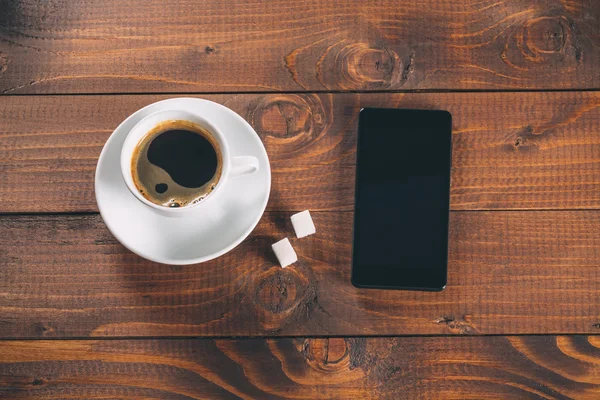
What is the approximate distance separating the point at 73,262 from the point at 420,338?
19.5 inches

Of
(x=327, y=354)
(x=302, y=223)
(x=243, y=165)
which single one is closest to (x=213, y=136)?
(x=243, y=165)

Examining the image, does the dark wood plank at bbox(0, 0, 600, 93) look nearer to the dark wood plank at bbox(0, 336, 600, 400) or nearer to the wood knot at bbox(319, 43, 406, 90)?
the wood knot at bbox(319, 43, 406, 90)

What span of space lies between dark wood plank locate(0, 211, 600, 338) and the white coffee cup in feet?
0.43

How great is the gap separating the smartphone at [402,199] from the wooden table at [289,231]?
0.08ft

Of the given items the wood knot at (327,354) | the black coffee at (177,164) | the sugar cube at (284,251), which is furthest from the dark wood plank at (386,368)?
the black coffee at (177,164)

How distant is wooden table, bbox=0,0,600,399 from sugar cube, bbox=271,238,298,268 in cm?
2

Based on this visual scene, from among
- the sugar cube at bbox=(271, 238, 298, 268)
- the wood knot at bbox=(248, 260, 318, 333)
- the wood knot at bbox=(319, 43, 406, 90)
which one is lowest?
the wood knot at bbox=(248, 260, 318, 333)

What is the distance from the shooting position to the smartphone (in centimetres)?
75

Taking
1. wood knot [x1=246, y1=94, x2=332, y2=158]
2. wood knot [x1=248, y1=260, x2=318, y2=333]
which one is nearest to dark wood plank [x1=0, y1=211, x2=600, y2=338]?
wood knot [x1=248, y1=260, x2=318, y2=333]

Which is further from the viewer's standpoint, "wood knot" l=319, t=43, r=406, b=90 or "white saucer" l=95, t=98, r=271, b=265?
"wood knot" l=319, t=43, r=406, b=90

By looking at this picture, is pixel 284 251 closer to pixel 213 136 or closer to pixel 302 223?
pixel 302 223

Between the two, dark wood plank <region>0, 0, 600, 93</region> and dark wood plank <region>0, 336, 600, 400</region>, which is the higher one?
dark wood plank <region>0, 0, 600, 93</region>

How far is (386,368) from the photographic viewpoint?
0.77 m

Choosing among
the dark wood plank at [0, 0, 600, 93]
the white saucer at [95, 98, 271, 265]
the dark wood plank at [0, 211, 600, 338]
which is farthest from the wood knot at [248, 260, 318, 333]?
the dark wood plank at [0, 0, 600, 93]
